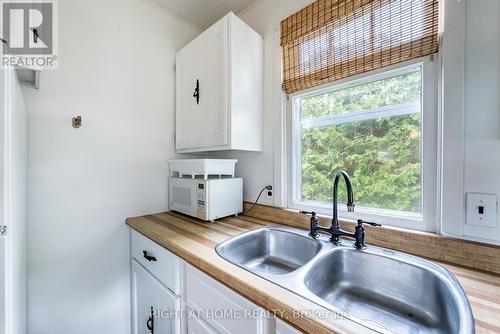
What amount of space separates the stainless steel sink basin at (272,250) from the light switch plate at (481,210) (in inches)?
23.0

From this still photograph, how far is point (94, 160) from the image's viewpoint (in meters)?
1.30

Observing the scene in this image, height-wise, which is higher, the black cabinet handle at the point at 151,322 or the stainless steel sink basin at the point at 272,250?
the stainless steel sink basin at the point at 272,250

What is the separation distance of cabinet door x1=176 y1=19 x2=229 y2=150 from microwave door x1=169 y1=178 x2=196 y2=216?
27 cm

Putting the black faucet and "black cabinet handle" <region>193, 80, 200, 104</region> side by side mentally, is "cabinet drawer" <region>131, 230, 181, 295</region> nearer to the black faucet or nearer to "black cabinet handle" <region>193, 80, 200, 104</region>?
the black faucet

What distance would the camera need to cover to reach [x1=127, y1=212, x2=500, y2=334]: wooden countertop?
52 centimetres

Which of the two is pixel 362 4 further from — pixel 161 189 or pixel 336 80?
pixel 161 189

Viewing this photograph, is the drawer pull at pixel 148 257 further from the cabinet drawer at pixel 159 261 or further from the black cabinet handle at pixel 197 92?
the black cabinet handle at pixel 197 92

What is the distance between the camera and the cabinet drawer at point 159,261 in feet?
3.28

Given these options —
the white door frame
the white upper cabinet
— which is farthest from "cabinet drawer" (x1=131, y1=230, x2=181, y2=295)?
the white upper cabinet

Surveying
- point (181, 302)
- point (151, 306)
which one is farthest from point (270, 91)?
point (151, 306)

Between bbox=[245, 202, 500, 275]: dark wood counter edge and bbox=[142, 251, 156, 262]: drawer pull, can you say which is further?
bbox=[142, 251, 156, 262]: drawer pull

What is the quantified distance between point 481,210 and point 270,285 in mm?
825

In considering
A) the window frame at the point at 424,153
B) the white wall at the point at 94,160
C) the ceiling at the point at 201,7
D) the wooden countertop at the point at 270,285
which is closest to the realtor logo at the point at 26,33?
the white wall at the point at 94,160

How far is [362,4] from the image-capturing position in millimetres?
1050
